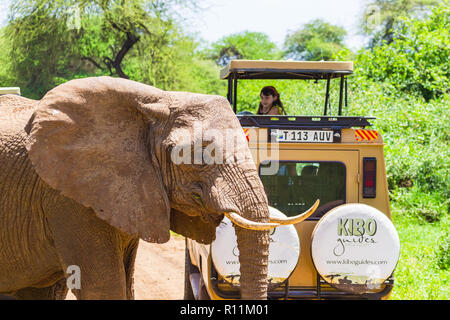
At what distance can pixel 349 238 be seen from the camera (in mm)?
4723

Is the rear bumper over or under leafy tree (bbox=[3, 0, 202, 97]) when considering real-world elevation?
under

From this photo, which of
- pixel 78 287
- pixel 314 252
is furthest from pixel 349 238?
pixel 78 287

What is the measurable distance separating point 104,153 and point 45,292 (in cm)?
158

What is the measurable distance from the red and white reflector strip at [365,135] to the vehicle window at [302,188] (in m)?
0.33

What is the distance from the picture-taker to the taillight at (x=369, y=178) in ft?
16.9

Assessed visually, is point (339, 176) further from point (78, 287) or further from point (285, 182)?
point (78, 287)

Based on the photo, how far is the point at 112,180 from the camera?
137 inches

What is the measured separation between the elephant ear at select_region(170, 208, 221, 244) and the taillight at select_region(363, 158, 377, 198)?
1818 millimetres

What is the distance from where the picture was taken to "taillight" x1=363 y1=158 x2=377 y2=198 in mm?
5164

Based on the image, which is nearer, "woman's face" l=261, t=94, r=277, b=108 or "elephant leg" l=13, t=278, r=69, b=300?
"elephant leg" l=13, t=278, r=69, b=300

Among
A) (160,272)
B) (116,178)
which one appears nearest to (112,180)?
(116,178)

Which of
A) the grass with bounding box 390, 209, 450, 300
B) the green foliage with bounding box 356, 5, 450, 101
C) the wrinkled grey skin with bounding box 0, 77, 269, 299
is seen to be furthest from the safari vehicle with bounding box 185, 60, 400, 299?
the green foliage with bounding box 356, 5, 450, 101

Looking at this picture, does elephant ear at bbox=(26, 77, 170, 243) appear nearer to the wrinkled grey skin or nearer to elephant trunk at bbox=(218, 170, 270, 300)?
the wrinkled grey skin

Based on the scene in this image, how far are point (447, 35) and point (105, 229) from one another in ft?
37.8
